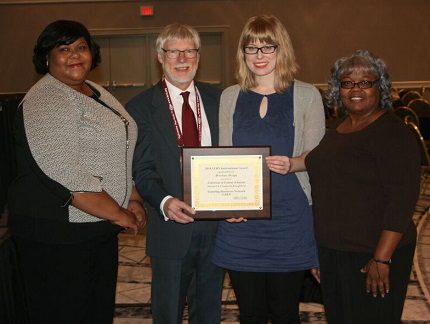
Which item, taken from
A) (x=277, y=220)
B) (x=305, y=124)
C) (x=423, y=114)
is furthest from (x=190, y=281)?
(x=423, y=114)

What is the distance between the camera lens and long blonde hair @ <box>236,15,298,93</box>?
2.63 m

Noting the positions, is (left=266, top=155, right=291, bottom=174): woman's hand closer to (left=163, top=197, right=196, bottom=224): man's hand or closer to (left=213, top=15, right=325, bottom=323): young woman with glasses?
(left=213, top=15, right=325, bottom=323): young woman with glasses

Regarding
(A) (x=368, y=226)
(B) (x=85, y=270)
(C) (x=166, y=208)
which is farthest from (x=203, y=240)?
(A) (x=368, y=226)

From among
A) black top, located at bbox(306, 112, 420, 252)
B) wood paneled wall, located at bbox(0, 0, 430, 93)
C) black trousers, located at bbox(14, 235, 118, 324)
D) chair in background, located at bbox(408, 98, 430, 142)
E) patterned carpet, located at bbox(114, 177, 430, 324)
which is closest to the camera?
black top, located at bbox(306, 112, 420, 252)

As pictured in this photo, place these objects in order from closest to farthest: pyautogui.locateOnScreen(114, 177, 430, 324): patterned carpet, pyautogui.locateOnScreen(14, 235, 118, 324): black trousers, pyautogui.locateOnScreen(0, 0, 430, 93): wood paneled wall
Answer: pyautogui.locateOnScreen(14, 235, 118, 324): black trousers → pyautogui.locateOnScreen(114, 177, 430, 324): patterned carpet → pyautogui.locateOnScreen(0, 0, 430, 93): wood paneled wall

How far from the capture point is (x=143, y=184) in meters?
2.73

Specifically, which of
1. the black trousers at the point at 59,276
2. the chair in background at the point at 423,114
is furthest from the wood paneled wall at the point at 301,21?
the black trousers at the point at 59,276

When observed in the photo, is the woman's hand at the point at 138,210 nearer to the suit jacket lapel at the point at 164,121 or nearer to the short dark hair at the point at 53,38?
the suit jacket lapel at the point at 164,121

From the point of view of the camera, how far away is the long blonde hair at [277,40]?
103 inches

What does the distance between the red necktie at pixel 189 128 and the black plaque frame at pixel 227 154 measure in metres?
0.19

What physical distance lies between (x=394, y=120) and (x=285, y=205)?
2.11 ft

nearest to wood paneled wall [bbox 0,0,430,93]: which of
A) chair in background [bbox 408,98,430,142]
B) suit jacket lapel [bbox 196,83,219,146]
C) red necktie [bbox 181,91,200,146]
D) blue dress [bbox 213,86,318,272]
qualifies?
chair in background [bbox 408,98,430,142]

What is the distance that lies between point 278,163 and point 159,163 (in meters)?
0.58

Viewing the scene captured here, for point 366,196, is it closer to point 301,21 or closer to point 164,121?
point 164,121
